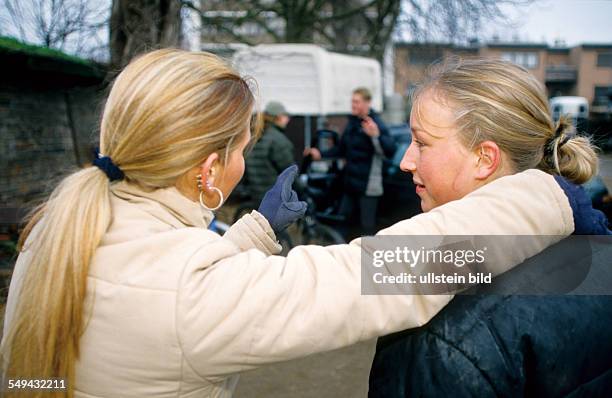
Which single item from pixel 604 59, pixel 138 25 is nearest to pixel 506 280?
pixel 138 25

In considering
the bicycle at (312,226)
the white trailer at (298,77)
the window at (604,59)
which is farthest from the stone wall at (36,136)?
the window at (604,59)

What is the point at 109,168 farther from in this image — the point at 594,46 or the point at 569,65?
the point at 569,65

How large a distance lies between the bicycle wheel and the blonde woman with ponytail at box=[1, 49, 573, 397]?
4.99 m

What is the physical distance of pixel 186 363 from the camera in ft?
3.32

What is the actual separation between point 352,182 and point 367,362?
8.20 feet

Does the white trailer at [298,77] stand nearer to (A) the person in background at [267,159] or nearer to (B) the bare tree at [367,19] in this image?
(B) the bare tree at [367,19]

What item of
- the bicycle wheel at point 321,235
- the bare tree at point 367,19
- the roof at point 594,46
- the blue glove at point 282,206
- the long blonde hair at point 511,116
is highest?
the roof at point 594,46

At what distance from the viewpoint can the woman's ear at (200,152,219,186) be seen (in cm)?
118

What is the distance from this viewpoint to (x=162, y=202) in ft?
3.78

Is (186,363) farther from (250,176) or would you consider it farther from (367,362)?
(250,176)

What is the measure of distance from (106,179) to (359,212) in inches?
205

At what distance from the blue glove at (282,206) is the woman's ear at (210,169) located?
239 mm

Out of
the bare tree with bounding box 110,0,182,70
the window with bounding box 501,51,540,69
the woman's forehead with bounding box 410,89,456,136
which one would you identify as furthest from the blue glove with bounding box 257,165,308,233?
the window with bounding box 501,51,540,69

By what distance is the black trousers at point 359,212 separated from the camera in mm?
5996
